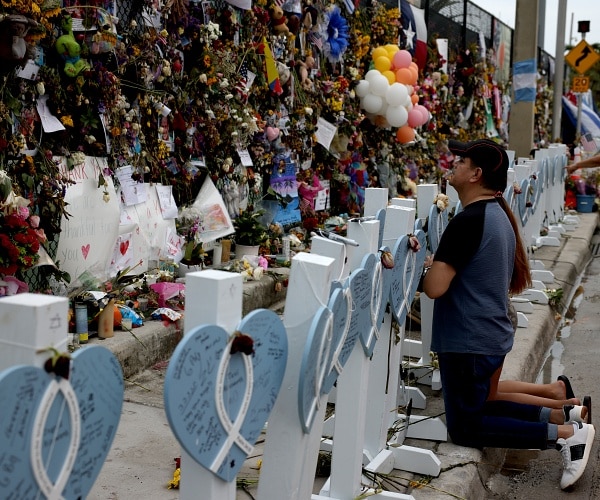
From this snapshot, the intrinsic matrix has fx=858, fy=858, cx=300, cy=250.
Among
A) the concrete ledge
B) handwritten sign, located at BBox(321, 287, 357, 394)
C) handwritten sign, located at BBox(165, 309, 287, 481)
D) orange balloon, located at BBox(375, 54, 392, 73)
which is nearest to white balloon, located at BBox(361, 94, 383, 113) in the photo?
orange balloon, located at BBox(375, 54, 392, 73)

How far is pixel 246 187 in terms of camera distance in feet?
26.4

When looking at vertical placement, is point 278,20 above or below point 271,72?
above

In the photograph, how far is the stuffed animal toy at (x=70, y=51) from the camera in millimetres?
5348

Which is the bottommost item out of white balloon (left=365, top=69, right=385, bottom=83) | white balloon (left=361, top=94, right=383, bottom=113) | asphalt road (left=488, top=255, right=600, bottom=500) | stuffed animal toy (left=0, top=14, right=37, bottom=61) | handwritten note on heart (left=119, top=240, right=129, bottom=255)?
asphalt road (left=488, top=255, right=600, bottom=500)

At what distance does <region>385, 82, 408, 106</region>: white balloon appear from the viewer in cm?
987

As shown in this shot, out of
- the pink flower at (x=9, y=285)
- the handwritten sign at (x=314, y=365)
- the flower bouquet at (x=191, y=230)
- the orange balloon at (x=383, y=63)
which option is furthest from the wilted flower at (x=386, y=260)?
the orange balloon at (x=383, y=63)

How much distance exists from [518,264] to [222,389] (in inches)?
102

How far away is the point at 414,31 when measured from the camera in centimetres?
1212

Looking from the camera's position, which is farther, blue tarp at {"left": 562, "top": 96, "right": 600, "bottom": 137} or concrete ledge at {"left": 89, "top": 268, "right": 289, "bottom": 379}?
blue tarp at {"left": 562, "top": 96, "right": 600, "bottom": 137}

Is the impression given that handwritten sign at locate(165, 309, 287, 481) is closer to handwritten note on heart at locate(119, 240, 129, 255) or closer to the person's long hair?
the person's long hair

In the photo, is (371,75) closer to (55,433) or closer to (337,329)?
(337,329)

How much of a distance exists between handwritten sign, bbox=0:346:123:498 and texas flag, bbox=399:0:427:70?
34.2 feet

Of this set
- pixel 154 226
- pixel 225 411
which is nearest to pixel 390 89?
pixel 154 226

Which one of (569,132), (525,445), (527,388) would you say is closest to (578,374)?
(527,388)
